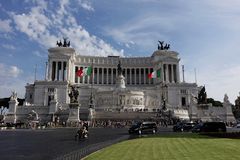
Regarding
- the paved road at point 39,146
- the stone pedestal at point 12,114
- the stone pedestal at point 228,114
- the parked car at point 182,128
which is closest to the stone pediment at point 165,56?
the stone pedestal at point 228,114

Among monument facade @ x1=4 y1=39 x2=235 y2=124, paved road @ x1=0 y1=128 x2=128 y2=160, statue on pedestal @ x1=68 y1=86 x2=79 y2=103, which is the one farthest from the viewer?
monument facade @ x1=4 y1=39 x2=235 y2=124

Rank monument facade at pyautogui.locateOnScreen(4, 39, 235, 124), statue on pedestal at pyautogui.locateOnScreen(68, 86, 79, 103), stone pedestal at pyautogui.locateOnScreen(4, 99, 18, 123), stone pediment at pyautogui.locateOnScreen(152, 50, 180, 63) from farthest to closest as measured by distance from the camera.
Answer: stone pediment at pyautogui.locateOnScreen(152, 50, 180, 63) → stone pedestal at pyautogui.locateOnScreen(4, 99, 18, 123) → monument facade at pyautogui.locateOnScreen(4, 39, 235, 124) → statue on pedestal at pyautogui.locateOnScreen(68, 86, 79, 103)

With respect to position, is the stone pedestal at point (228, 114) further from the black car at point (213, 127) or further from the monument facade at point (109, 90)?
the black car at point (213, 127)

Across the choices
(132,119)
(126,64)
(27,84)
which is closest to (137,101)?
(132,119)

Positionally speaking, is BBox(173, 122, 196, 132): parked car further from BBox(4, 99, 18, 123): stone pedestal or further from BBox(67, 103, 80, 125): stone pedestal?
BBox(4, 99, 18, 123): stone pedestal

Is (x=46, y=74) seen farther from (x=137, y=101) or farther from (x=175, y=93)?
(x=175, y=93)

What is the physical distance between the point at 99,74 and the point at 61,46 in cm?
2225

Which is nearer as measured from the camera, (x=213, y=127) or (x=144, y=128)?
(x=213, y=127)

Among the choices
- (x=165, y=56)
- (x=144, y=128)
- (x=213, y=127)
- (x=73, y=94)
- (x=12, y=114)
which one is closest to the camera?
(x=213, y=127)

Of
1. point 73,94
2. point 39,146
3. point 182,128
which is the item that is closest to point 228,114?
point 182,128

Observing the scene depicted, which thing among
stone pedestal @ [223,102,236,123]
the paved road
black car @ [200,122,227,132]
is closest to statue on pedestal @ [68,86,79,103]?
the paved road

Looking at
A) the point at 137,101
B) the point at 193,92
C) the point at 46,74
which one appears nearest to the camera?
the point at 137,101

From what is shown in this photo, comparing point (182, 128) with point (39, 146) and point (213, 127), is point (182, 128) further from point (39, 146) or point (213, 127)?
point (39, 146)

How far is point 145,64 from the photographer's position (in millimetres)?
134250
